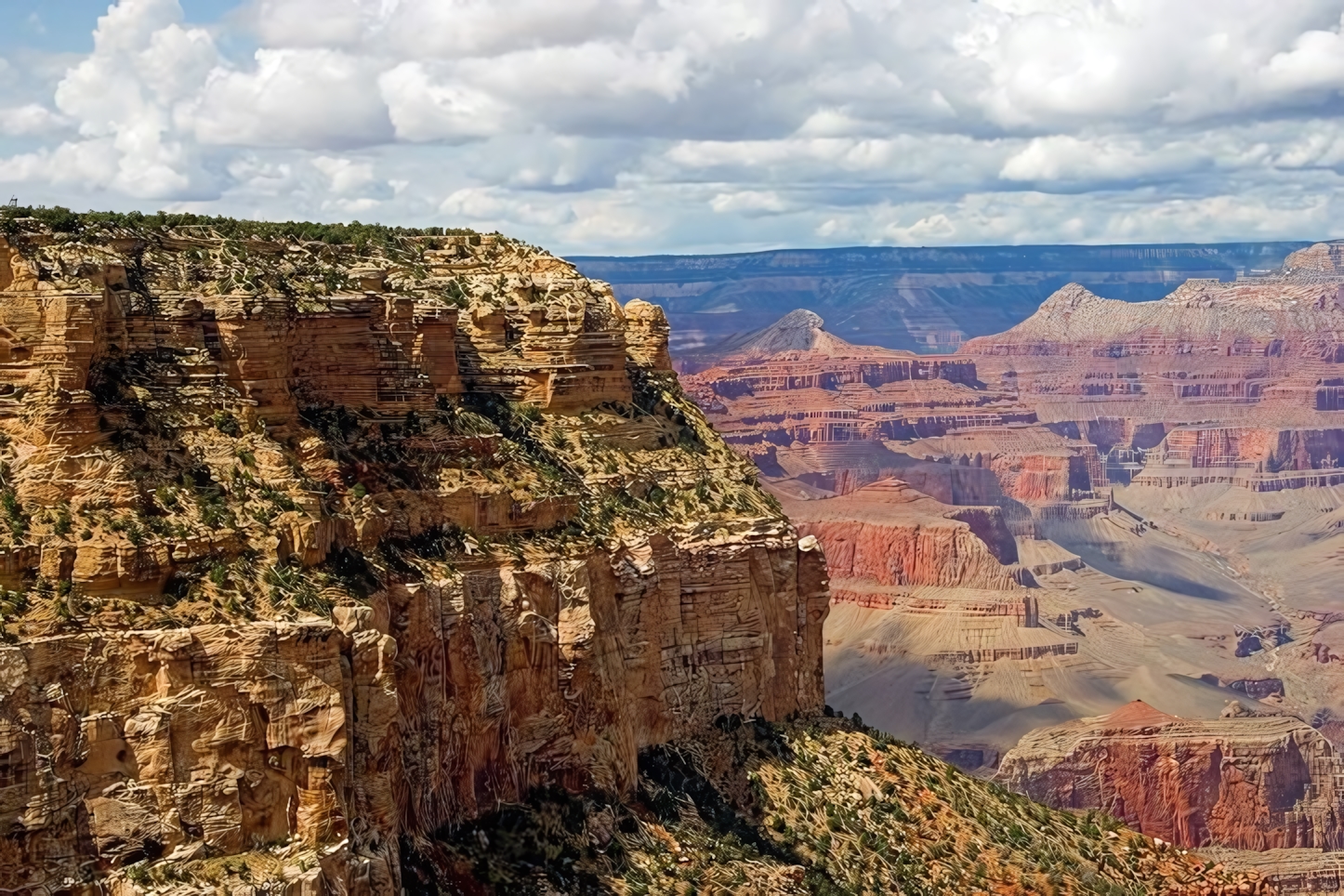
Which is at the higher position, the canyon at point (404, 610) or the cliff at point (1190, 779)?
the canyon at point (404, 610)

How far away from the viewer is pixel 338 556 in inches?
2373

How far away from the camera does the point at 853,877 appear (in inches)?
2975

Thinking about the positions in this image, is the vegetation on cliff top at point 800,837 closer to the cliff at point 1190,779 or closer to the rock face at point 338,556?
the rock face at point 338,556

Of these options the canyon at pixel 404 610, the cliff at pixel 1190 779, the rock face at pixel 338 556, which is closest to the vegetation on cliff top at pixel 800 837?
the canyon at pixel 404 610

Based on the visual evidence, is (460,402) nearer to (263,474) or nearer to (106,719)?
(263,474)

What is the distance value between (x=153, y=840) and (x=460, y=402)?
24.9m

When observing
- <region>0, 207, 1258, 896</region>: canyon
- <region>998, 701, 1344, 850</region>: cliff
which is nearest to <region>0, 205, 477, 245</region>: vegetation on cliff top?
<region>0, 207, 1258, 896</region>: canyon

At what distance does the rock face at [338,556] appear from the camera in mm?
52188

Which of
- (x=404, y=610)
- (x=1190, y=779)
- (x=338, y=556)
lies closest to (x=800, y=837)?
(x=404, y=610)

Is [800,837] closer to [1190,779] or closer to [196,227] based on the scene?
[196,227]

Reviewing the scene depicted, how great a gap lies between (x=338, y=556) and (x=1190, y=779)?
126 m

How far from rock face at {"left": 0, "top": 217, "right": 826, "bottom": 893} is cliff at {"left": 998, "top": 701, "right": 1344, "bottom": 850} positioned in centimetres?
9245

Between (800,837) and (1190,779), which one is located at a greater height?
(800,837)

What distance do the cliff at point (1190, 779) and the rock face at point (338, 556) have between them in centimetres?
9245
